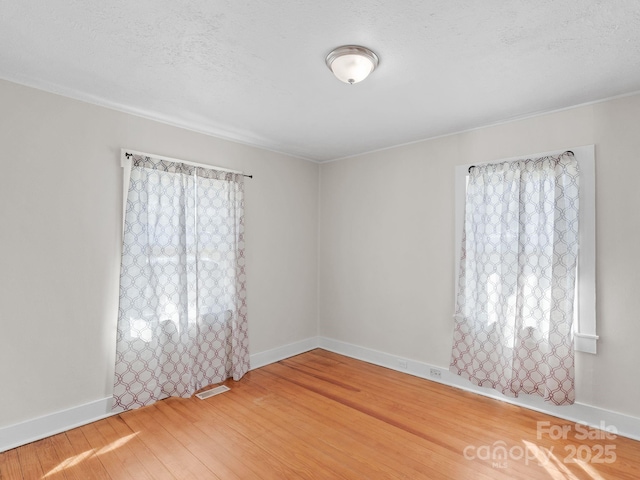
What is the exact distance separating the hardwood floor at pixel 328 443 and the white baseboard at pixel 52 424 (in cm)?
5

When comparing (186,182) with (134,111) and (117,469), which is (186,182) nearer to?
(134,111)

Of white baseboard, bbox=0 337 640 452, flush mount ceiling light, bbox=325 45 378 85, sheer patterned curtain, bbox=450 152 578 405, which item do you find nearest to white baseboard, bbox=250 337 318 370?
white baseboard, bbox=0 337 640 452

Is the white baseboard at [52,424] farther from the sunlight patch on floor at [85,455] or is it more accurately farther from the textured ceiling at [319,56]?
the textured ceiling at [319,56]

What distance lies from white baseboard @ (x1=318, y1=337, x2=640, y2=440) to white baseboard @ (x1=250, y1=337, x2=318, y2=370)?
0.24 m

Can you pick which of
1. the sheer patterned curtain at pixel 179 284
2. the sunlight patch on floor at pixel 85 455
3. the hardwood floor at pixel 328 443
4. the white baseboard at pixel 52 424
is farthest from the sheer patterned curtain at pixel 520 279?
the white baseboard at pixel 52 424

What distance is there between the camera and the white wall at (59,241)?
7.61 feet

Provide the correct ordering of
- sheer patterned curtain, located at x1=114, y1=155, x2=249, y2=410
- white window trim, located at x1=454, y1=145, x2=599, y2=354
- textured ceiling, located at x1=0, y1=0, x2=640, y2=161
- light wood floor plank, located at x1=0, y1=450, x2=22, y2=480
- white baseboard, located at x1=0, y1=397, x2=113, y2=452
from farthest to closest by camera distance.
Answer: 1. sheer patterned curtain, located at x1=114, y1=155, x2=249, y2=410
2. white window trim, located at x1=454, y1=145, x2=599, y2=354
3. white baseboard, located at x1=0, y1=397, x2=113, y2=452
4. light wood floor plank, located at x1=0, y1=450, x2=22, y2=480
5. textured ceiling, located at x1=0, y1=0, x2=640, y2=161

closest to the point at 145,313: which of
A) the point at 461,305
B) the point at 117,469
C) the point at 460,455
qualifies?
the point at 117,469

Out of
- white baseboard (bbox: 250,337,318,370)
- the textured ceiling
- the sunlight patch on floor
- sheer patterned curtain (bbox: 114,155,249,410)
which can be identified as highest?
the textured ceiling

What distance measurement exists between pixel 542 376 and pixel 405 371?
4.47ft

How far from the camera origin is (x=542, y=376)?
277cm

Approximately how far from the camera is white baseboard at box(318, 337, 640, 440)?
8.21 feet

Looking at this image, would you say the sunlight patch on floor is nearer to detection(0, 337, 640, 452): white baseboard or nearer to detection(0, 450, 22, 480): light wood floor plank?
detection(0, 450, 22, 480): light wood floor plank

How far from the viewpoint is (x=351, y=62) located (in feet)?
6.41
